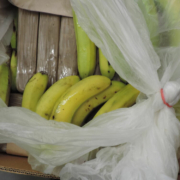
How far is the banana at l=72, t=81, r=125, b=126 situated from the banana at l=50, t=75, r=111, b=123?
4 centimetres

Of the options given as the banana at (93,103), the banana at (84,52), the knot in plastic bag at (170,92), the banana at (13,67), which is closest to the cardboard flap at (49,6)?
the banana at (84,52)

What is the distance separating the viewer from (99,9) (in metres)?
0.51

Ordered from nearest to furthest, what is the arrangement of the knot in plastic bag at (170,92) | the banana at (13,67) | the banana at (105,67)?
the knot in plastic bag at (170,92) → the banana at (105,67) → the banana at (13,67)

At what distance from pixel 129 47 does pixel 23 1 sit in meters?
0.47

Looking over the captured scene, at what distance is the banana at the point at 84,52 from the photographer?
2.35 ft

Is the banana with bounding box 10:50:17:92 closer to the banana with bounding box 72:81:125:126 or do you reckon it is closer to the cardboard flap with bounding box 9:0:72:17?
the cardboard flap with bounding box 9:0:72:17

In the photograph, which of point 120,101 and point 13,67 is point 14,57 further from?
point 120,101

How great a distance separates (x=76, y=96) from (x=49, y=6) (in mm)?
362

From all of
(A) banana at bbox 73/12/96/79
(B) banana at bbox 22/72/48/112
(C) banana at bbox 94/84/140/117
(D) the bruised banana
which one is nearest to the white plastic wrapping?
(D) the bruised banana

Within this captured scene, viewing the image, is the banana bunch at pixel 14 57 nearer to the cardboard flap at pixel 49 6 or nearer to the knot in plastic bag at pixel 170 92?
the cardboard flap at pixel 49 6

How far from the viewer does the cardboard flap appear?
2.51ft

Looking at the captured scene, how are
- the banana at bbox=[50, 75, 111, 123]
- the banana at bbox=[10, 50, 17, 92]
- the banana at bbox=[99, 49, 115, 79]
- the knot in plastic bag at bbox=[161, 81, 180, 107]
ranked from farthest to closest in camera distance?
the banana at bbox=[10, 50, 17, 92] → the banana at bbox=[99, 49, 115, 79] → the banana at bbox=[50, 75, 111, 123] → the knot in plastic bag at bbox=[161, 81, 180, 107]

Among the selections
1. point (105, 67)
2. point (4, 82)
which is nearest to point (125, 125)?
point (105, 67)

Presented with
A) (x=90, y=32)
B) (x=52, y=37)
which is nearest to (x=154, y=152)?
(x=90, y=32)
